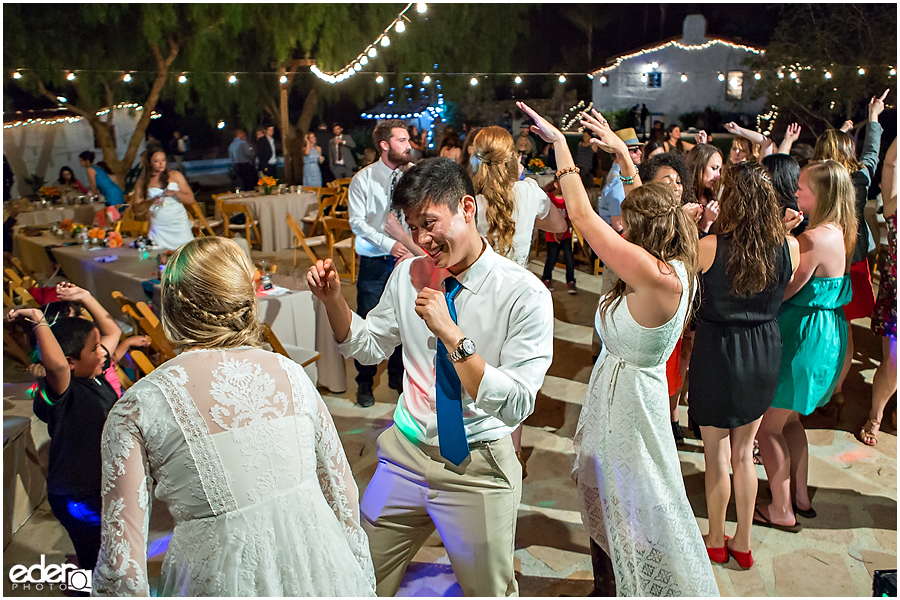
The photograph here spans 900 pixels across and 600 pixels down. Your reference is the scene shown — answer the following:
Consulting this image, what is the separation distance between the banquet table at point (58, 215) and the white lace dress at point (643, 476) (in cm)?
736

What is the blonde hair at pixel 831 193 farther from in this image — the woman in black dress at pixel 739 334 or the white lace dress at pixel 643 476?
the white lace dress at pixel 643 476

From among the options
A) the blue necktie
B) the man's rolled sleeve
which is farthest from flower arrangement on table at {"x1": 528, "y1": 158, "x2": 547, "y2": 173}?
the blue necktie

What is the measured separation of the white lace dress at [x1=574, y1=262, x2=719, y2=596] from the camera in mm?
1978

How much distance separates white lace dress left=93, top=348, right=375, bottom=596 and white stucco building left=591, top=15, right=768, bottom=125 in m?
8.05

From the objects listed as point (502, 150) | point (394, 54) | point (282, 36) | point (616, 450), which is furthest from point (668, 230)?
point (282, 36)

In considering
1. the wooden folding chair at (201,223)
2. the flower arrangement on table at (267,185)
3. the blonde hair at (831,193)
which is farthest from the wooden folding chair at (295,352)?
the flower arrangement on table at (267,185)

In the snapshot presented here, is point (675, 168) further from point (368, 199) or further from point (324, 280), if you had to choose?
point (324, 280)

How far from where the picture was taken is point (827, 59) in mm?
8195

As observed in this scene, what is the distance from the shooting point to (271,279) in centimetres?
426

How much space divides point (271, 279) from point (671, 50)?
6.40 metres

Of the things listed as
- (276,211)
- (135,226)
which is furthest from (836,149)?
(276,211)

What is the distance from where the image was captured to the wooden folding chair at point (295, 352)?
11.5 ft

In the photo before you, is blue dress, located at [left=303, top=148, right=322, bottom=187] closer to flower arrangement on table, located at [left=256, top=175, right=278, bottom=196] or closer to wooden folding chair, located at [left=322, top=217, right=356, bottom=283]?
→ flower arrangement on table, located at [left=256, top=175, right=278, bottom=196]

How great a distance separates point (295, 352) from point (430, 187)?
232 centimetres
